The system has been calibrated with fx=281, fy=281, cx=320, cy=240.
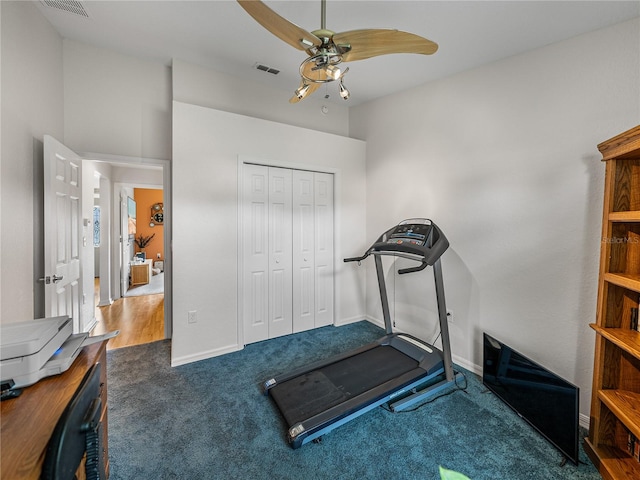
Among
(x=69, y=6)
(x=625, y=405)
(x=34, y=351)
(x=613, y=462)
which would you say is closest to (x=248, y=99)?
(x=69, y=6)

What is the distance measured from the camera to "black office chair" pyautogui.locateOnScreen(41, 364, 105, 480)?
2.27ft

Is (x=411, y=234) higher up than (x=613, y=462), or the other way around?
(x=411, y=234)

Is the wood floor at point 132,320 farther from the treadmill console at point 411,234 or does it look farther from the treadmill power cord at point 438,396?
the treadmill console at point 411,234

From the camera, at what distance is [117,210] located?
202 inches

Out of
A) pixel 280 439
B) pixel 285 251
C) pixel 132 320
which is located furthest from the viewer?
pixel 132 320

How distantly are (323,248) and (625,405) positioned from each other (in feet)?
9.44

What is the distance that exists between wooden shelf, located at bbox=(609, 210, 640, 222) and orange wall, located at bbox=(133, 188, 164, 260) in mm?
8979

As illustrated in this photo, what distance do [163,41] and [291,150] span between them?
156 centimetres

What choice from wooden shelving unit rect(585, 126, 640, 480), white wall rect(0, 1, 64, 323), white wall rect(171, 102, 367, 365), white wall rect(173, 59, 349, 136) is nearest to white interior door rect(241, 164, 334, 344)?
white wall rect(171, 102, 367, 365)

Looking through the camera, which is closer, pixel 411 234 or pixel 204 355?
pixel 411 234

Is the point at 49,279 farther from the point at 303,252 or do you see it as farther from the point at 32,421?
the point at 303,252

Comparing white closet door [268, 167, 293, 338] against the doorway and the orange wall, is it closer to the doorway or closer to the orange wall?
the doorway

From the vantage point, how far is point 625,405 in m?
1.55

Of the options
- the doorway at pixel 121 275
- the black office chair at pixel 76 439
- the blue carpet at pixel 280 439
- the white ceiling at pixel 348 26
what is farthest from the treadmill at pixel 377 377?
the doorway at pixel 121 275
